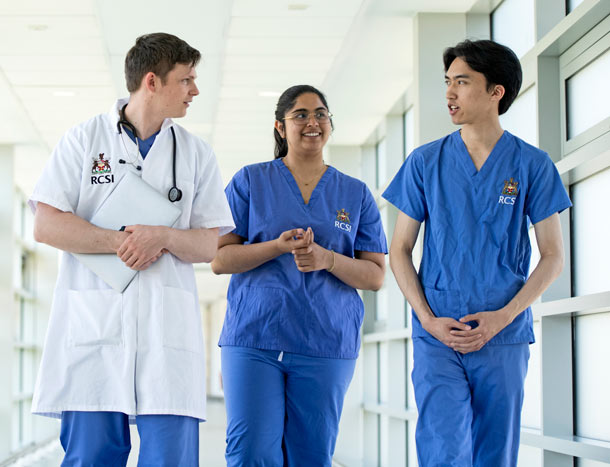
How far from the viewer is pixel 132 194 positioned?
2176mm

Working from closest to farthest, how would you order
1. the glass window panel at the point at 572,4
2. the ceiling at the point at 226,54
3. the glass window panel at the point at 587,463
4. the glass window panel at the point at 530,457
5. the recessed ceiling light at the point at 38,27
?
1. the glass window panel at the point at 587,463
2. the glass window panel at the point at 572,4
3. the glass window panel at the point at 530,457
4. the ceiling at the point at 226,54
5. the recessed ceiling light at the point at 38,27

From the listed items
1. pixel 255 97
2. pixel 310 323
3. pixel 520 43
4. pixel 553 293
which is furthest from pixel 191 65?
pixel 255 97

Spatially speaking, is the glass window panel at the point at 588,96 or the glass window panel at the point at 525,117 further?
the glass window panel at the point at 525,117

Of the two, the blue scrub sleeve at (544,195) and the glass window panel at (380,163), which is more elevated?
the glass window panel at (380,163)

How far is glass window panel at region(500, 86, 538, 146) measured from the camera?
3.82m

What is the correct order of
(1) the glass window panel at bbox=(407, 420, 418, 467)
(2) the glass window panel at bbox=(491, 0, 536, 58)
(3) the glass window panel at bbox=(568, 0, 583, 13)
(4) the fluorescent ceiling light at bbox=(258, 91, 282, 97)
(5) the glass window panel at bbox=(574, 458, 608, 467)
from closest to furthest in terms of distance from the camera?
(5) the glass window panel at bbox=(574, 458, 608, 467) < (3) the glass window panel at bbox=(568, 0, 583, 13) < (2) the glass window panel at bbox=(491, 0, 536, 58) < (1) the glass window panel at bbox=(407, 420, 418, 467) < (4) the fluorescent ceiling light at bbox=(258, 91, 282, 97)

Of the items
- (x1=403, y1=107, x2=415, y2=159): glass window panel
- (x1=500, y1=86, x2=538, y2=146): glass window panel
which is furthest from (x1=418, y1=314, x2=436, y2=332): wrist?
(x1=403, y1=107, x2=415, y2=159): glass window panel


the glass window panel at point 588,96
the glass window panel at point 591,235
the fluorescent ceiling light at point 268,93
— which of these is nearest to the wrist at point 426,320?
the glass window panel at point 591,235

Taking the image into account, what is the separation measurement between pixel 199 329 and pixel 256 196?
638mm

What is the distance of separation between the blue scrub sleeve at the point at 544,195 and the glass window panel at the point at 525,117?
4.69ft

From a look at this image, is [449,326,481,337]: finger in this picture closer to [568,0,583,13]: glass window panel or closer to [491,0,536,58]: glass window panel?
[568,0,583,13]: glass window panel

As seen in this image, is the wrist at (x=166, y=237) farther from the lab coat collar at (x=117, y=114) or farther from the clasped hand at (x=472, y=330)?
the clasped hand at (x=472, y=330)

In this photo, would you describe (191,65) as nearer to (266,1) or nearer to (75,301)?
(75,301)

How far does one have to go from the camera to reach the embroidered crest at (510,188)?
2334 mm
